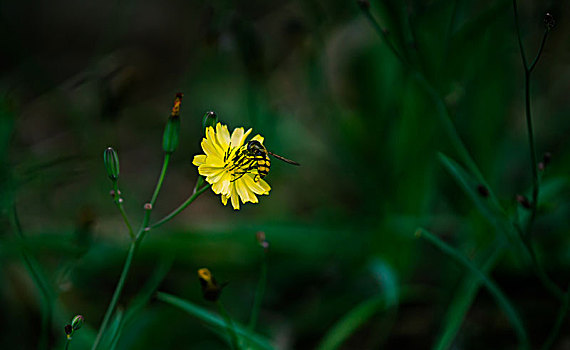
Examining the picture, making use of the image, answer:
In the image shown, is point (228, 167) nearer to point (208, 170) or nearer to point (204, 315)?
point (208, 170)

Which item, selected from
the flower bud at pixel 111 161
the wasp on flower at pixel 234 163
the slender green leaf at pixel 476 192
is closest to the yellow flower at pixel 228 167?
the wasp on flower at pixel 234 163

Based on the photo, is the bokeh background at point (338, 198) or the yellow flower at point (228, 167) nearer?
the yellow flower at point (228, 167)

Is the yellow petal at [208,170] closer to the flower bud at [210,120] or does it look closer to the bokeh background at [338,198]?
the flower bud at [210,120]

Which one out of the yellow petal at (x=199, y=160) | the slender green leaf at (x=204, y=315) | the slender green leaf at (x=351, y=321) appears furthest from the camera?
the slender green leaf at (x=351, y=321)

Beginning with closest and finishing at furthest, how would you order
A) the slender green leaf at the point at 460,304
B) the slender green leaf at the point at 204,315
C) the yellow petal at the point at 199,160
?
the yellow petal at the point at 199,160 < the slender green leaf at the point at 204,315 < the slender green leaf at the point at 460,304

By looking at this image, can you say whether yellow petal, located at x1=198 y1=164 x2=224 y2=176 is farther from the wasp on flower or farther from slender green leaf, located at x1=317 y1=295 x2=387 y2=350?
slender green leaf, located at x1=317 y1=295 x2=387 y2=350

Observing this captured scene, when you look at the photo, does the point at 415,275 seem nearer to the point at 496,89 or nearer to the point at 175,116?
the point at 496,89

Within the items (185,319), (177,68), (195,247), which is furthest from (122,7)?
(185,319)

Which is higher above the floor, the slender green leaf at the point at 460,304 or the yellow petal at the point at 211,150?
the yellow petal at the point at 211,150
